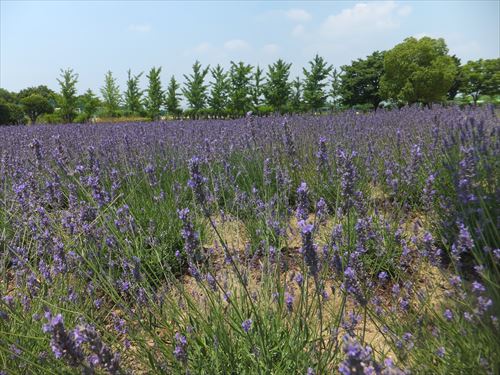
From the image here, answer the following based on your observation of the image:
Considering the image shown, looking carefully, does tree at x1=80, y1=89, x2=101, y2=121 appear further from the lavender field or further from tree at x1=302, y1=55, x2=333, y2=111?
the lavender field

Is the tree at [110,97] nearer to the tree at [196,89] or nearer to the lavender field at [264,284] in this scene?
the tree at [196,89]

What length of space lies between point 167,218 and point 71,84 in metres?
25.0

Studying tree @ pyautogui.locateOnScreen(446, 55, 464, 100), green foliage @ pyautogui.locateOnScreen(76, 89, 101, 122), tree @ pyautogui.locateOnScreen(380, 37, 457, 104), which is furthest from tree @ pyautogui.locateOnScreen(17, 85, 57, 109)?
tree @ pyautogui.locateOnScreen(446, 55, 464, 100)

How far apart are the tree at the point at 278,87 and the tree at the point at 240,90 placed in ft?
4.43

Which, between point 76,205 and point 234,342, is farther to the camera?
point 76,205

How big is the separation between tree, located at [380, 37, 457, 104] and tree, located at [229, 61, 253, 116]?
34.4 feet

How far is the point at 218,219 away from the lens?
11.1ft

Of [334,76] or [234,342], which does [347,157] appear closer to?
[234,342]

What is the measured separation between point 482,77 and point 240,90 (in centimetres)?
2938

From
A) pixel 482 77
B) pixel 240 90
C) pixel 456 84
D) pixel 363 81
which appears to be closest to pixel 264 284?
pixel 240 90

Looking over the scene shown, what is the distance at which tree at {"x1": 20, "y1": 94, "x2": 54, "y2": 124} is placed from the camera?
30344mm

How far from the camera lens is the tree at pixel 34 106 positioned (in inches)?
1195

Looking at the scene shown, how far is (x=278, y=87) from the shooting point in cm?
2453

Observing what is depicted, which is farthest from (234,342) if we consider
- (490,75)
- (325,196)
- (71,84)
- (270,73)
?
(490,75)
